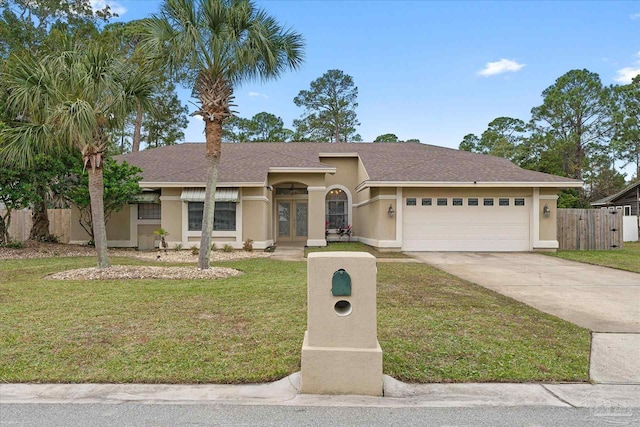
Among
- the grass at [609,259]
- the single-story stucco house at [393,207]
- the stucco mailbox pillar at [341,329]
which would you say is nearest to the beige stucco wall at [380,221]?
the single-story stucco house at [393,207]

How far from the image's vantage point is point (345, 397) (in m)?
3.29

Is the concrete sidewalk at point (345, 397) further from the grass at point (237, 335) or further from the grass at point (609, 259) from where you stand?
the grass at point (609, 259)

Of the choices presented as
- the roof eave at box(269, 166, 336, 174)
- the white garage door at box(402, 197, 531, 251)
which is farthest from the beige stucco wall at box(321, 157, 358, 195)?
the white garage door at box(402, 197, 531, 251)

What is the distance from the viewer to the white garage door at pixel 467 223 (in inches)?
592

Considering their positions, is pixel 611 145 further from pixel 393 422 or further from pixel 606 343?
pixel 393 422

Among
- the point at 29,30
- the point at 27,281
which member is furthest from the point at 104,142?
the point at 29,30

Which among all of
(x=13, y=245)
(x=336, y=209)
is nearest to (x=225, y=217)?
(x=336, y=209)

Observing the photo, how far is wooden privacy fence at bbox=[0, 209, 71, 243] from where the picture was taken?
16594 mm

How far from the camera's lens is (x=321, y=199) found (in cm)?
1648

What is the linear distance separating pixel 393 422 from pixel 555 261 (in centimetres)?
1159

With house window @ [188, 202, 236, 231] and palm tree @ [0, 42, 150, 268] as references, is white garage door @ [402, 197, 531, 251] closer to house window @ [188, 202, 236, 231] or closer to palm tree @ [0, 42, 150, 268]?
house window @ [188, 202, 236, 231]

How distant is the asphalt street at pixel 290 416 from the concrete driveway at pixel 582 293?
98 centimetres

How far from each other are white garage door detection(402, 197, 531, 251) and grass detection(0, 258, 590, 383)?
25.4ft

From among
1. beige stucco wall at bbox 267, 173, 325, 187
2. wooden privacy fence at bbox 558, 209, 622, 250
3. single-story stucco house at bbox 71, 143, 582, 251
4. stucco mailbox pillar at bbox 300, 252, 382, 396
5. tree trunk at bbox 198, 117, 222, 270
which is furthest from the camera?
beige stucco wall at bbox 267, 173, 325, 187
